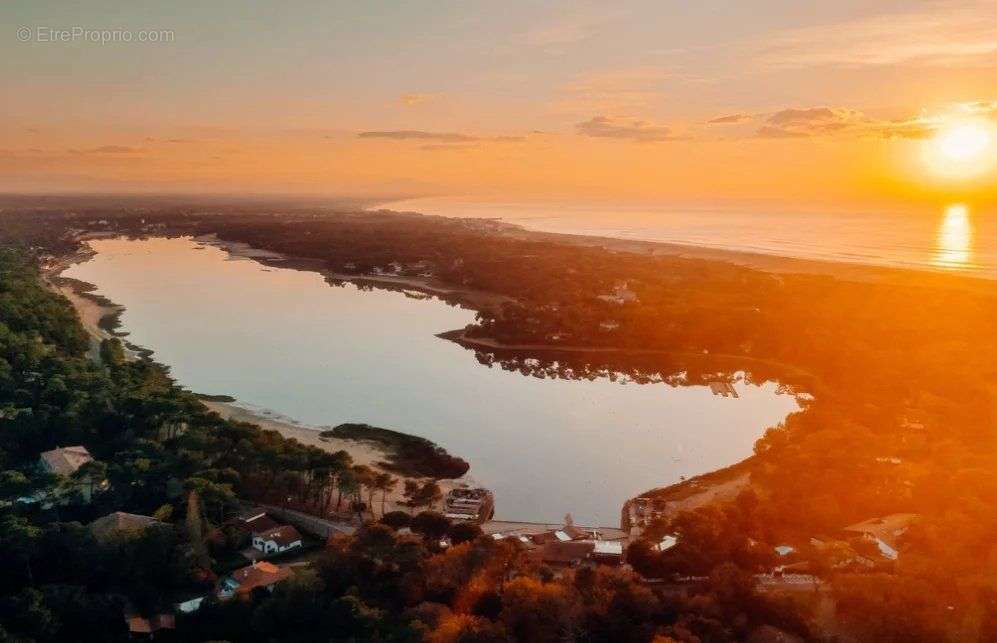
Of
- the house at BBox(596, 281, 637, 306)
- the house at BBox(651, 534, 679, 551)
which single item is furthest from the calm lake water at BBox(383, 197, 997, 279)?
the house at BBox(651, 534, 679, 551)

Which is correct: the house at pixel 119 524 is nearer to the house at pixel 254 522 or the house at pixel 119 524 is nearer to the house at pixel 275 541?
the house at pixel 254 522

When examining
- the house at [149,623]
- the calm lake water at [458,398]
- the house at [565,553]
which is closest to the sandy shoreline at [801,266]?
the calm lake water at [458,398]

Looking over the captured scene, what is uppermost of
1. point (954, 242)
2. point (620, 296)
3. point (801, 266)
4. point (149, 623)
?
point (954, 242)

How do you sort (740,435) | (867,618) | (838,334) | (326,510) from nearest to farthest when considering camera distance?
(867,618), (326,510), (740,435), (838,334)

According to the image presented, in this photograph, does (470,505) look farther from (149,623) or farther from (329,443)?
(149,623)

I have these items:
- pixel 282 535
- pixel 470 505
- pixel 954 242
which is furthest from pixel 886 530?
pixel 954 242

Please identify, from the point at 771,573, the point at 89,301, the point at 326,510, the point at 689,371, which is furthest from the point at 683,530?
the point at 89,301

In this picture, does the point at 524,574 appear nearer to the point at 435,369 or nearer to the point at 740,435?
the point at 740,435
